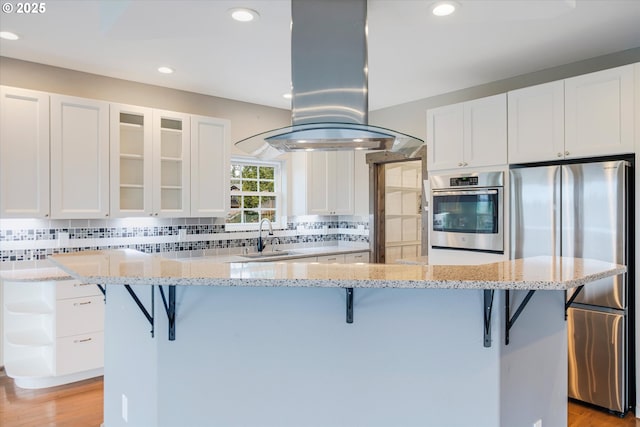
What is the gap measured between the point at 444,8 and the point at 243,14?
1.23 m

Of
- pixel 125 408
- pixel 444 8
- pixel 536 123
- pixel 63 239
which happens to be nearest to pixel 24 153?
pixel 63 239

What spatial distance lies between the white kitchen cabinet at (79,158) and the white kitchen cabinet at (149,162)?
0.29ft

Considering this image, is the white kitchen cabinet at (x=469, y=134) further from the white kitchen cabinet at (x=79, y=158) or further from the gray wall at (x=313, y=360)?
the white kitchen cabinet at (x=79, y=158)

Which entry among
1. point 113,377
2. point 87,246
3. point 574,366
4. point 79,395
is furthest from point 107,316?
point 574,366

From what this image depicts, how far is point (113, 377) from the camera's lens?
7.94ft

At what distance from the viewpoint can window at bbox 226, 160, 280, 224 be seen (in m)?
5.10

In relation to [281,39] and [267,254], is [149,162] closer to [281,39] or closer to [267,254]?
[267,254]

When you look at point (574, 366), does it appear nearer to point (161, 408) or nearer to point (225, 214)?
point (161, 408)

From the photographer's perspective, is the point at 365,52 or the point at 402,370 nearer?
the point at 402,370

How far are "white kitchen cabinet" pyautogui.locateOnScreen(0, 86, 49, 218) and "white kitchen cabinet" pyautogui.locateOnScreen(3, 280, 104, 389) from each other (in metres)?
0.64

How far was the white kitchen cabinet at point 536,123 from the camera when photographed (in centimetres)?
324

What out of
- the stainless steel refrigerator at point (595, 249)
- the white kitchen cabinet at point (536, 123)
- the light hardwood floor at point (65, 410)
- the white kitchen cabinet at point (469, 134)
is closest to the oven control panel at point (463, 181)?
the white kitchen cabinet at point (469, 134)

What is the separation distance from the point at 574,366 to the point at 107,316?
319 centimetres

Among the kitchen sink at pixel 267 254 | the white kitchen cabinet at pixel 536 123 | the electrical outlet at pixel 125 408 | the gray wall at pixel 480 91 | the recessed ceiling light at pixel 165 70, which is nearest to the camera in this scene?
the electrical outlet at pixel 125 408
